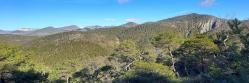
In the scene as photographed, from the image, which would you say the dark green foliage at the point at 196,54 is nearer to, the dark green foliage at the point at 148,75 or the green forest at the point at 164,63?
the green forest at the point at 164,63

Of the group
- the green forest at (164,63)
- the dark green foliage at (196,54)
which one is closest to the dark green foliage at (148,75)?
the green forest at (164,63)

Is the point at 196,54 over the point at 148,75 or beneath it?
over

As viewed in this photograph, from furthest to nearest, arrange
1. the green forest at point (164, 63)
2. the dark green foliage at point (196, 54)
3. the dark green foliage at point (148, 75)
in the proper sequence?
the dark green foliage at point (196, 54), the dark green foliage at point (148, 75), the green forest at point (164, 63)

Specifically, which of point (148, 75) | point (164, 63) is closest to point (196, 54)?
point (164, 63)

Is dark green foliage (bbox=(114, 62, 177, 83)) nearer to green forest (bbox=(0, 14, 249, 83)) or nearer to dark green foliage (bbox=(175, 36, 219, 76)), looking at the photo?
green forest (bbox=(0, 14, 249, 83))

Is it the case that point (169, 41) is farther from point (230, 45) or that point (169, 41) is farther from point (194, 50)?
point (230, 45)

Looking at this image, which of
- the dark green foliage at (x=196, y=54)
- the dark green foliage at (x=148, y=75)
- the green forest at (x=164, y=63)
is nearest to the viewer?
the green forest at (x=164, y=63)

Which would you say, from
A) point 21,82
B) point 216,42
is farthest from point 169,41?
point 21,82

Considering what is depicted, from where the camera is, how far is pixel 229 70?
2606cm

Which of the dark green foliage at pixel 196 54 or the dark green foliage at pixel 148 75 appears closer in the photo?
the dark green foliage at pixel 148 75

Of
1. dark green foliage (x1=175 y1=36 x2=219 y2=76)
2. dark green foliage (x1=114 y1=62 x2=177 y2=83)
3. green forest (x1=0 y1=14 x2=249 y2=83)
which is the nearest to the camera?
green forest (x1=0 y1=14 x2=249 y2=83)

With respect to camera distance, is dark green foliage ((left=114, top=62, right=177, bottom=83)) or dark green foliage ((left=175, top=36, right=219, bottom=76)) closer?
dark green foliage ((left=114, top=62, right=177, bottom=83))

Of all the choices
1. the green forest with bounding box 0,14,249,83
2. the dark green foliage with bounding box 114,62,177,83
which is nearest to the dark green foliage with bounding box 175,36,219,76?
the green forest with bounding box 0,14,249,83

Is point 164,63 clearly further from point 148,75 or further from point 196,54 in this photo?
point 148,75
